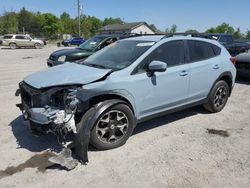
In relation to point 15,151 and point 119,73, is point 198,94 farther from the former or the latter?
point 15,151

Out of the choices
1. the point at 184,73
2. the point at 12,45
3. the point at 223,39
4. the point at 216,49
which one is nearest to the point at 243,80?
the point at 216,49

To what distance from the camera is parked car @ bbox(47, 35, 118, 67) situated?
30.4 ft

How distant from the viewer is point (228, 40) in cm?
1508

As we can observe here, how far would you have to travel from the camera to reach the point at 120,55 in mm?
4816

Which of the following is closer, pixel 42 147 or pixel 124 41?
pixel 42 147

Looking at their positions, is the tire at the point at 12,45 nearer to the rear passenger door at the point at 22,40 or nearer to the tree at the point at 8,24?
the rear passenger door at the point at 22,40

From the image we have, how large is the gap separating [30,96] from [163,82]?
2.18 m

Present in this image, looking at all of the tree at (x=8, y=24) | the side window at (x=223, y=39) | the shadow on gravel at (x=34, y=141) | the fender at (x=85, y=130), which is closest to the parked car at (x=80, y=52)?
the shadow on gravel at (x=34, y=141)

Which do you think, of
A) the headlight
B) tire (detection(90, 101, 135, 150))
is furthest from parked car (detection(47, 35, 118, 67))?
tire (detection(90, 101, 135, 150))

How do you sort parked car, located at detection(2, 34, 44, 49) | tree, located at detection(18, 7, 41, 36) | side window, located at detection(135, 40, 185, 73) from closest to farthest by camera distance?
side window, located at detection(135, 40, 185, 73)
parked car, located at detection(2, 34, 44, 49)
tree, located at detection(18, 7, 41, 36)

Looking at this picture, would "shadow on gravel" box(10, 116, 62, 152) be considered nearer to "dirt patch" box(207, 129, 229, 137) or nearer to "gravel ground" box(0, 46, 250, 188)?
"gravel ground" box(0, 46, 250, 188)

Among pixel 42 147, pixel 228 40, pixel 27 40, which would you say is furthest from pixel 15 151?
pixel 27 40

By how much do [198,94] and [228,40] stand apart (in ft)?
36.5

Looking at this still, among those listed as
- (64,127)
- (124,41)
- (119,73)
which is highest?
(124,41)
